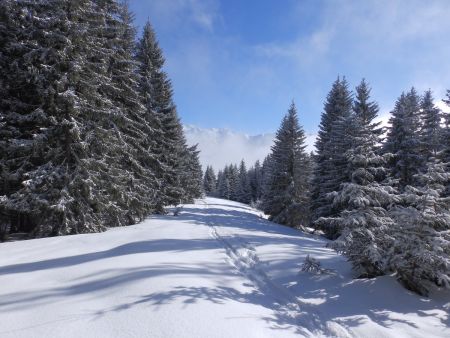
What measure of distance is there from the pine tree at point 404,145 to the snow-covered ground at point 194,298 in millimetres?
14690

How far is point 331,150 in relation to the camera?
23.9 m

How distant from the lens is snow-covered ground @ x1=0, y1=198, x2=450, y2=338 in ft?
16.8

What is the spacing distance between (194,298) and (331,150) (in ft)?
66.0

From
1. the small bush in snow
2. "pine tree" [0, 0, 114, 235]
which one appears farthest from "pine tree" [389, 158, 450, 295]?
"pine tree" [0, 0, 114, 235]

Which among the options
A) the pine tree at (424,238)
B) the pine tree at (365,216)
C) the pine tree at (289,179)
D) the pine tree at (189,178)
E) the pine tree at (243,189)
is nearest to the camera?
the pine tree at (424,238)

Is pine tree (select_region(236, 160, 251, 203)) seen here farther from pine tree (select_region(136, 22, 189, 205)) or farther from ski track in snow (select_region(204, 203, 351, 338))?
ski track in snow (select_region(204, 203, 351, 338))

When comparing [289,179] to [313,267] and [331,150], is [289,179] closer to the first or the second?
[331,150]

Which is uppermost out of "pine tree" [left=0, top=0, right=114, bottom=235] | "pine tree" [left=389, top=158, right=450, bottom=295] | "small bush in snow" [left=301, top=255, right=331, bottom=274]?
"pine tree" [left=0, top=0, right=114, bottom=235]

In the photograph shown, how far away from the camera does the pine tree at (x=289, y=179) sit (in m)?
29.2

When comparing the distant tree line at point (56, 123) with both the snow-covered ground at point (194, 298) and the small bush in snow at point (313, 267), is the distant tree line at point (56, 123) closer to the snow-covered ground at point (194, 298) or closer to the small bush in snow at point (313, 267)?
the snow-covered ground at point (194, 298)

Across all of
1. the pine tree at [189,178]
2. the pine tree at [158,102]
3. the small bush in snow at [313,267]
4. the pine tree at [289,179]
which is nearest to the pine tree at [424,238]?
the small bush in snow at [313,267]

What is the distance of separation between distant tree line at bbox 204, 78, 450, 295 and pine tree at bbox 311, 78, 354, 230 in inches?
3.5

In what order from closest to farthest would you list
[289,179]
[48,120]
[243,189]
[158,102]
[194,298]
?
[194,298] < [48,120] < [158,102] < [289,179] < [243,189]

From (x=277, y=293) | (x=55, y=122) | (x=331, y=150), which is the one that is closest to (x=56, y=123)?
(x=55, y=122)
